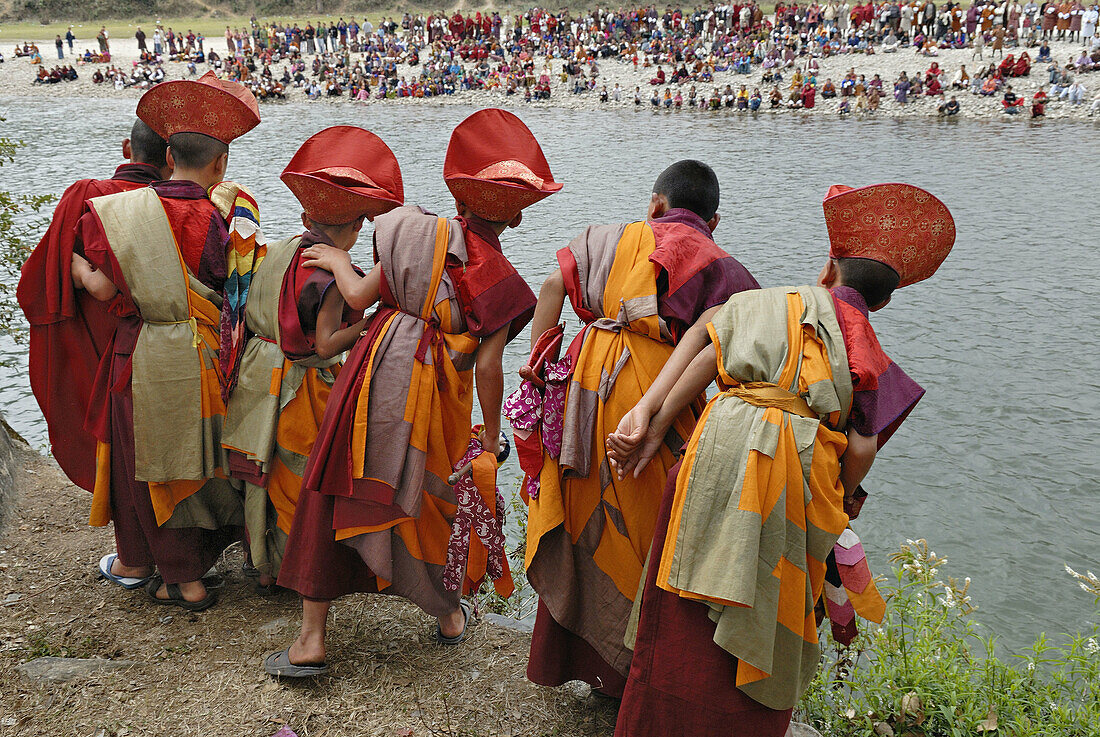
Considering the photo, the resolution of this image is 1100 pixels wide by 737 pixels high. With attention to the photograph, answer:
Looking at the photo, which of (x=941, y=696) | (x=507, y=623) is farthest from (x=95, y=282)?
(x=941, y=696)

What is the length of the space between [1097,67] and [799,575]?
30.6 meters

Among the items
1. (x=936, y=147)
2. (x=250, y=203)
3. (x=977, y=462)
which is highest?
(x=250, y=203)

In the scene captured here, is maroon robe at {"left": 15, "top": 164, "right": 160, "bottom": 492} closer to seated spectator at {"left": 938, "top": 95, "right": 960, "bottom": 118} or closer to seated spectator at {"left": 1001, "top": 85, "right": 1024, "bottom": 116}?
seated spectator at {"left": 938, "top": 95, "right": 960, "bottom": 118}

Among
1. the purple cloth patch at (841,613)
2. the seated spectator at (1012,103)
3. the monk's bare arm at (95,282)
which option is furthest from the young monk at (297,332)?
the seated spectator at (1012,103)

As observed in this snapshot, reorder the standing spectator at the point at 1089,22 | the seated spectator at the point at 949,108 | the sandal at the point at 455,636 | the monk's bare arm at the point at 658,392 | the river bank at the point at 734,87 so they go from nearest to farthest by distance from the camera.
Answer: the monk's bare arm at the point at 658,392 → the sandal at the point at 455,636 → the seated spectator at the point at 949,108 → the river bank at the point at 734,87 → the standing spectator at the point at 1089,22

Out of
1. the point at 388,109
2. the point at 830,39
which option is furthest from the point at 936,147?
the point at 388,109

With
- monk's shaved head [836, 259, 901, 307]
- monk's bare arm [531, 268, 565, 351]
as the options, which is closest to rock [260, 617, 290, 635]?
monk's bare arm [531, 268, 565, 351]

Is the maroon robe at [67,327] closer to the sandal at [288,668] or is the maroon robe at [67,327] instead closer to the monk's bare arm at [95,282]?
the monk's bare arm at [95,282]

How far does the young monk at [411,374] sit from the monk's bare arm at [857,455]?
1.16 m

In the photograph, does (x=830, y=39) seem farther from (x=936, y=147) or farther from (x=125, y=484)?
(x=125, y=484)

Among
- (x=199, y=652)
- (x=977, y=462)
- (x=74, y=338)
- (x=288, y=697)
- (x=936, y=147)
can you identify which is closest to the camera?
(x=288, y=697)

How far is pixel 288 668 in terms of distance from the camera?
2920 mm

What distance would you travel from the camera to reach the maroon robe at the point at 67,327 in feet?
10.9

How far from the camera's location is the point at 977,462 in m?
7.61
